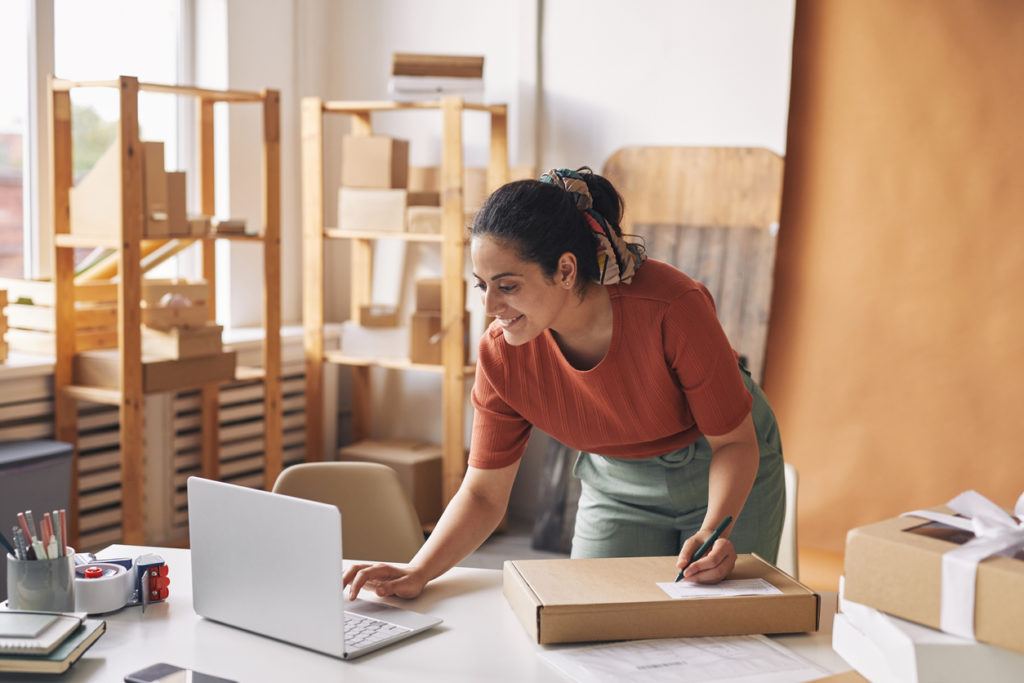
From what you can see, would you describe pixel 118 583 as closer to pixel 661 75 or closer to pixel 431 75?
pixel 431 75

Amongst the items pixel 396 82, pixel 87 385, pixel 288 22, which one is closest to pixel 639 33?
pixel 396 82

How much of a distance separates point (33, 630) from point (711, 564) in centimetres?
97

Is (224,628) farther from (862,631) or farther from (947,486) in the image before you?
(947,486)

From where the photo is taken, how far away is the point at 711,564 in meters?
1.57

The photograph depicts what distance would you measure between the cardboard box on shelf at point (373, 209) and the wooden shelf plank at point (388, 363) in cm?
53

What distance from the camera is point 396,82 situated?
404cm

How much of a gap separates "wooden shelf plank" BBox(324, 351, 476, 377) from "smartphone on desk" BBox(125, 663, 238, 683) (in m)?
2.65

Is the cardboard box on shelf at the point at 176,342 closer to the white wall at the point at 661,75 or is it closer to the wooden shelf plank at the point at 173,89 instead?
the wooden shelf plank at the point at 173,89

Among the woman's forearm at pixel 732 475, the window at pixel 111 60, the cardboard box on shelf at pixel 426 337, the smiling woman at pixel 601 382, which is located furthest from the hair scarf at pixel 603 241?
the window at pixel 111 60

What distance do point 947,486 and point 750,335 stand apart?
0.84 m

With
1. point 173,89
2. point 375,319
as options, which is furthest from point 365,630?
point 375,319

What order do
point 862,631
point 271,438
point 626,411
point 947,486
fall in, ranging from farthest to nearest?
point 271,438
point 947,486
point 626,411
point 862,631

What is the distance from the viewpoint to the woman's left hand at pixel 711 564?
1571 mm

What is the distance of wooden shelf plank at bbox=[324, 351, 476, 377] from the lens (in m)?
4.07
